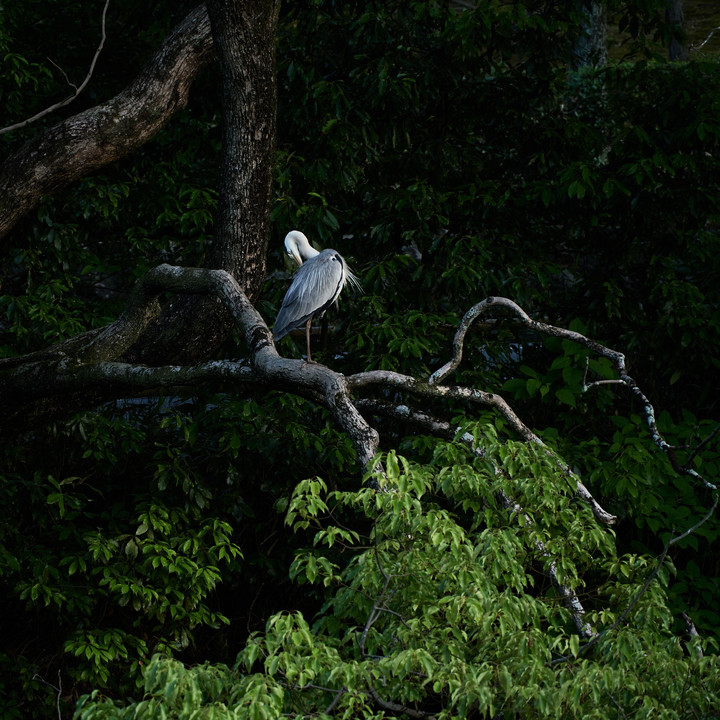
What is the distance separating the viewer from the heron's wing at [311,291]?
4.91 meters

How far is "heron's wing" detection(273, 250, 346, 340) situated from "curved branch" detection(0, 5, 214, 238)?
1.22 meters

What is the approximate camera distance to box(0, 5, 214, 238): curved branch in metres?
4.94

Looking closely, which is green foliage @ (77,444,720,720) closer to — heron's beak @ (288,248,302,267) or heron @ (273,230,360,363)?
heron @ (273,230,360,363)

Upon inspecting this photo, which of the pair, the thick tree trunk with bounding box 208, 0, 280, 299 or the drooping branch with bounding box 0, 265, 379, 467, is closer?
the drooping branch with bounding box 0, 265, 379, 467

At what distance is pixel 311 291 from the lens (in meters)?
4.90

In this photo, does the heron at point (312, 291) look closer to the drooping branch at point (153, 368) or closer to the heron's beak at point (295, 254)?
the heron's beak at point (295, 254)

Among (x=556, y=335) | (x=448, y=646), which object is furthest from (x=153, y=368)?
(x=448, y=646)

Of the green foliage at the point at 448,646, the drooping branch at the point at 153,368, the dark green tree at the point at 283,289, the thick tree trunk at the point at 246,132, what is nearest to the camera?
the green foliage at the point at 448,646

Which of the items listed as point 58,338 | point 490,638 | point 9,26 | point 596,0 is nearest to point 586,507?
point 490,638

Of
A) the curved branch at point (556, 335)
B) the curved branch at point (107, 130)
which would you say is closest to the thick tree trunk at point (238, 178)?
the curved branch at point (107, 130)

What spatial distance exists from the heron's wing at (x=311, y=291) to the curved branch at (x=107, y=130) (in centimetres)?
122

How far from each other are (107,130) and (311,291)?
4.62ft

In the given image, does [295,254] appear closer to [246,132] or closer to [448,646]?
[246,132]

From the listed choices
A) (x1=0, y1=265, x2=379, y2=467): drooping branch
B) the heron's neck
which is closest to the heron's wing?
the heron's neck
